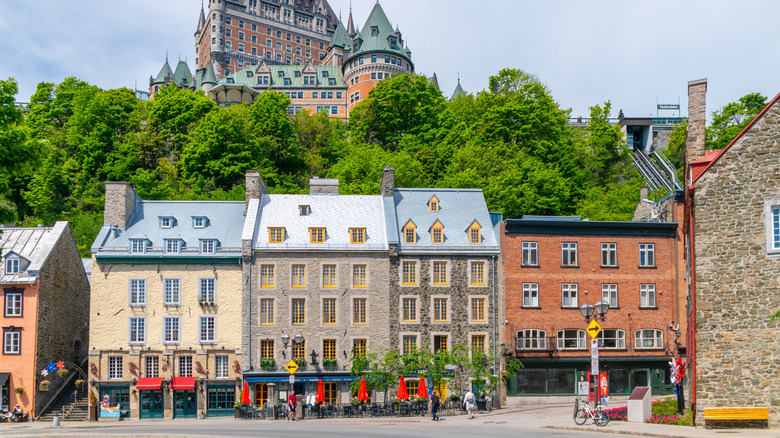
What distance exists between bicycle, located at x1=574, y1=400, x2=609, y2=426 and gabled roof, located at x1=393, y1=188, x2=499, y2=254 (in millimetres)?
17687

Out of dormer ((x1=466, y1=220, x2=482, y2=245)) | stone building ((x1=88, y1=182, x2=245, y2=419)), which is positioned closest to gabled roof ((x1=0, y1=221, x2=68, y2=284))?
stone building ((x1=88, y1=182, x2=245, y2=419))

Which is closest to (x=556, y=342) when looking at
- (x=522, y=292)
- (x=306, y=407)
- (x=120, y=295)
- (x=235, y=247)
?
(x=522, y=292)

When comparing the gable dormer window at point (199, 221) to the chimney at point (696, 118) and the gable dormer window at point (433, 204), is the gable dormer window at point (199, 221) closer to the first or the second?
the gable dormer window at point (433, 204)

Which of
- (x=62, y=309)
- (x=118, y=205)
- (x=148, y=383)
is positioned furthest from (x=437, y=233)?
(x=62, y=309)

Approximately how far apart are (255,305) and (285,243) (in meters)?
3.94

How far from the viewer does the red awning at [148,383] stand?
4594cm

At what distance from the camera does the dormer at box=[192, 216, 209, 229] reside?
1973 inches

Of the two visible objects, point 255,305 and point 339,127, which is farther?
point 339,127

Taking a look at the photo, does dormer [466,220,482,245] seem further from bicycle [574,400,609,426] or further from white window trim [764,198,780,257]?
white window trim [764,198,780,257]

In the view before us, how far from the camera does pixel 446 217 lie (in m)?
50.7

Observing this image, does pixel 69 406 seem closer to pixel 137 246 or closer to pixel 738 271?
pixel 137 246

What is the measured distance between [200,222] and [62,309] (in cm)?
994

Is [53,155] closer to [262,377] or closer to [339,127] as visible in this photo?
[339,127]

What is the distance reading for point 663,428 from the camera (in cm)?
2788
